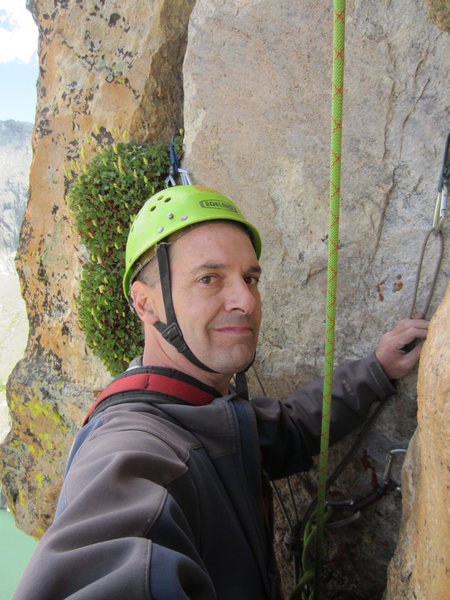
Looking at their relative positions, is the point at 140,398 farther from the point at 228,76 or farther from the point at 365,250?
the point at 228,76

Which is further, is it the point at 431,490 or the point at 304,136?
the point at 304,136

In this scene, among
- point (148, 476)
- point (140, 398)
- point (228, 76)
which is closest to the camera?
point (148, 476)

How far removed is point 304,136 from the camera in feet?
10.9

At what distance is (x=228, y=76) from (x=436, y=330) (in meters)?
2.82

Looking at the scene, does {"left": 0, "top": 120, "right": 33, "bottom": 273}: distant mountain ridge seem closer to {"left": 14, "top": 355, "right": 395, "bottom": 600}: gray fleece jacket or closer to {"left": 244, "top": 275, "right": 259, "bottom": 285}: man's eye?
{"left": 244, "top": 275, "right": 259, "bottom": 285}: man's eye

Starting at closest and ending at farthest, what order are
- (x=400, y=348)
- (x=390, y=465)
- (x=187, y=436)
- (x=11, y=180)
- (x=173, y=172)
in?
(x=187, y=436) < (x=400, y=348) < (x=390, y=465) < (x=173, y=172) < (x=11, y=180)

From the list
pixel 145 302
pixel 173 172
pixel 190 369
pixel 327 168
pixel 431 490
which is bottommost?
pixel 431 490

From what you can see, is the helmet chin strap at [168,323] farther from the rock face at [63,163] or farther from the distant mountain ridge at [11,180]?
the distant mountain ridge at [11,180]

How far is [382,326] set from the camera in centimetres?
304

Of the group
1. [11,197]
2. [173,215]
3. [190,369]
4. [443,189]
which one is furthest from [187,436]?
[11,197]

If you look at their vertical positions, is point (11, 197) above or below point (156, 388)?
above

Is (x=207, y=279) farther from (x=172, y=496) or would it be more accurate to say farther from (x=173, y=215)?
(x=172, y=496)

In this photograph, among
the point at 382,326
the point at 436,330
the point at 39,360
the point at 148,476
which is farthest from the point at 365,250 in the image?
the point at 39,360

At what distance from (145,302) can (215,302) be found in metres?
0.50
